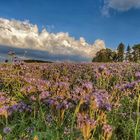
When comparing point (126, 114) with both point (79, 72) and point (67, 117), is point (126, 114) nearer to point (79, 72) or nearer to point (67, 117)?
point (67, 117)

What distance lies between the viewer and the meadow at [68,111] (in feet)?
12.0

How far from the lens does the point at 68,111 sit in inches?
183

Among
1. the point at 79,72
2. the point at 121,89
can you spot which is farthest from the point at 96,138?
the point at 79,72

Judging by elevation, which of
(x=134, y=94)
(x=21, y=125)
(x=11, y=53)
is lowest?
(x=21, y=125)

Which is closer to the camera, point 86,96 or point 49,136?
point 86,96

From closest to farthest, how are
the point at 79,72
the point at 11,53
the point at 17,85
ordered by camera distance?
the point at 17,85 < the point at 11,53 < the point at 79,72

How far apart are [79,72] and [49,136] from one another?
6.30 meters

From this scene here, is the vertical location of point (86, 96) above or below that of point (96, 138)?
above

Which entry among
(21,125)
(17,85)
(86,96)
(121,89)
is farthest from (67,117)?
(17,85)

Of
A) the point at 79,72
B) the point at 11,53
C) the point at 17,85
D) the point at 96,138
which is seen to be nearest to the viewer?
the point at 96,138

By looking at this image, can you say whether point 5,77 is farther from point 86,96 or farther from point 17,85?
point 86,96

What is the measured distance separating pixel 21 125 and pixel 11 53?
3639mm

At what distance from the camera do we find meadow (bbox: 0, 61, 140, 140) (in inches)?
143

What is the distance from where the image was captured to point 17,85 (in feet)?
26.2
